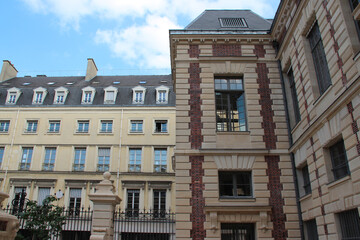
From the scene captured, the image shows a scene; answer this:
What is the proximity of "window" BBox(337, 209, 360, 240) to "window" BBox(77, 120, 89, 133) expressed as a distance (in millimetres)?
23776

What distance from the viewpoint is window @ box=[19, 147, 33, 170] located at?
28.0 m

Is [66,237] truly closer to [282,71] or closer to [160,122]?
[160,122]

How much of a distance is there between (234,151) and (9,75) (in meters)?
32.2

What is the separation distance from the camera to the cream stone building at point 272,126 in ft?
28.1

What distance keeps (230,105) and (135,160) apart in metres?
16.4

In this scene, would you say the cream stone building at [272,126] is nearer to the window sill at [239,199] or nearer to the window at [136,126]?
the window sill at [239,199]

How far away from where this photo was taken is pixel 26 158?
28.4 metres

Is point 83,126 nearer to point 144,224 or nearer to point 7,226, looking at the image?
point 144,224

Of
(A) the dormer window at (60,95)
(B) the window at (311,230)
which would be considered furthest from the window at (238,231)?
(A) the dormer window at (60,95)

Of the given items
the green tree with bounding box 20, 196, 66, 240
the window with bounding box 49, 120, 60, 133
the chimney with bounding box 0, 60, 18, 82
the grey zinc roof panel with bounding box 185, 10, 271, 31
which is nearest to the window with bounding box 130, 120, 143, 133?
the window with bounding box 49, 120, 60, 133

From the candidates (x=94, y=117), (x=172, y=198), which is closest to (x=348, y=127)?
(x=172, y=198)

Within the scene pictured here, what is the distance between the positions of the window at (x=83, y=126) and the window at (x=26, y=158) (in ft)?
14.2

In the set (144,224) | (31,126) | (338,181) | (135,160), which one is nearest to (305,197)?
(338,181)

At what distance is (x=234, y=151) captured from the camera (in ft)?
38.8
